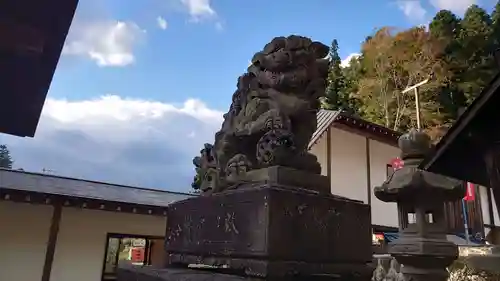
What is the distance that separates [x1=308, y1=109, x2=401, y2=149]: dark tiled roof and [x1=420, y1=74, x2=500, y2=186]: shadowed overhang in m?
6.78

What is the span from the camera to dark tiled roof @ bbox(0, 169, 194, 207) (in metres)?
9.19

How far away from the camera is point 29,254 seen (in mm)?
9133

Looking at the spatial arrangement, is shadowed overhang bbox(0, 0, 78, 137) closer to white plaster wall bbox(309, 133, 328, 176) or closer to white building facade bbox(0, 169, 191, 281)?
white building facade bbox(0, 169, 191, 281)

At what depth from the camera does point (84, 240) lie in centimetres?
978

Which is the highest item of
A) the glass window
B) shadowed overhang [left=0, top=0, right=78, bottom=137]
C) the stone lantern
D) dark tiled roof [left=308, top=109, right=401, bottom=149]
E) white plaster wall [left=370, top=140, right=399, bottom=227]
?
dark tiled roof [left=308, top=109, right=401, bottom=149]

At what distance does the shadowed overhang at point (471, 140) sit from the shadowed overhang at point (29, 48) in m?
2.97

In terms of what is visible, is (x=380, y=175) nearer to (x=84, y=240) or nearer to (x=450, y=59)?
(x=84, y=240)

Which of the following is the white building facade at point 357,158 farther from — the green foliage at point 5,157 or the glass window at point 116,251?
the green foliage at point 5,157

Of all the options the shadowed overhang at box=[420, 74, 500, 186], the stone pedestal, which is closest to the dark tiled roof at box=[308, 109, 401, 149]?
the shadowed overhang at box=[420, 74, 500, 186]

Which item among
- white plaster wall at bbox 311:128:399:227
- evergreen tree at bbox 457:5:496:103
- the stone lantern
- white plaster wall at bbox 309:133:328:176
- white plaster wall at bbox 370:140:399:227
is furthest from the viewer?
evergreen tree at bbox 457:5:496:103

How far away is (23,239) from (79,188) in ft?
6.62

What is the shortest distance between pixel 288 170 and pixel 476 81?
20.0m

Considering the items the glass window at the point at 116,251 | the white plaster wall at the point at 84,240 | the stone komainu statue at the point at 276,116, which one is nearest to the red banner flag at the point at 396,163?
the glass window at the point at 116,251

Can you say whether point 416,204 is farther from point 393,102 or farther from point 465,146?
point 393,102
